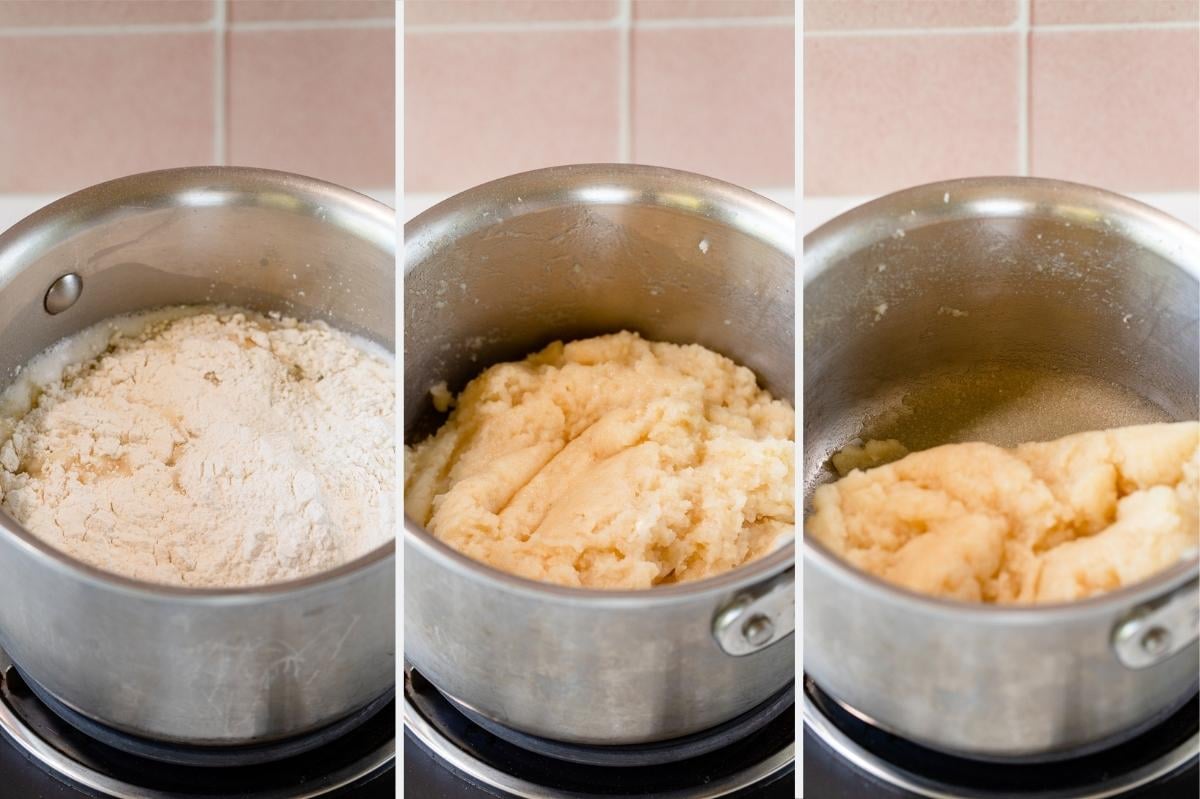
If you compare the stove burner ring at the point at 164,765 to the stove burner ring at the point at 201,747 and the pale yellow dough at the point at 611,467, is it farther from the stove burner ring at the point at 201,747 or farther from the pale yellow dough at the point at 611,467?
the pale yellow dough at the point at 611,467

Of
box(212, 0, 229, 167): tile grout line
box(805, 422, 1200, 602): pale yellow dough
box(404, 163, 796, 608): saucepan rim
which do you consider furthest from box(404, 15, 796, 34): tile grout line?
box(805, 422, 1200, 602): pale yellow dough

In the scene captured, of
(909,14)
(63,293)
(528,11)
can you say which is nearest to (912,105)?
(909,14)

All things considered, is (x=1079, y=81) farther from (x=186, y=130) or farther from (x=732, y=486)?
(x=186, y=130)

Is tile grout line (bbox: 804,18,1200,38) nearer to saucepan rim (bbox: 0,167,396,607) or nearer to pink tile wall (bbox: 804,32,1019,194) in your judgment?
pink tile wall (bbox: 804,32,1019,194)

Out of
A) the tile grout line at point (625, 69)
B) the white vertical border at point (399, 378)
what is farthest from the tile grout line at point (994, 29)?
the white vertical border at point (399, 378)

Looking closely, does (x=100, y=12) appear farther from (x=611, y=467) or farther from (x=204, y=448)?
(x=611, y=467)
